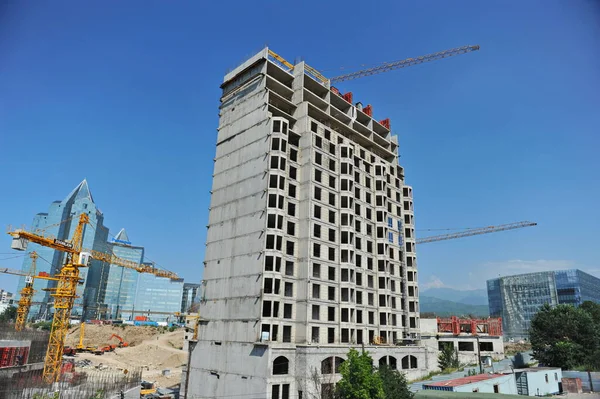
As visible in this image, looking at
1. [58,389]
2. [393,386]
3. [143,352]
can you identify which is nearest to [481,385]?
[393,386]

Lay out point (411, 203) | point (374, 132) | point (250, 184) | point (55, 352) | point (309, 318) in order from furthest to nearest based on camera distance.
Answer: point (411, 203) → point (374, 132) → point (55, 352) → point (250, 184) → point (309, 318)

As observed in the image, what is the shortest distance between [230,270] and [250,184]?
13.9m

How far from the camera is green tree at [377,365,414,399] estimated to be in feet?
150

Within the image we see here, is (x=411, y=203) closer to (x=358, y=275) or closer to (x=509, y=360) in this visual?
(x=358, y=275)

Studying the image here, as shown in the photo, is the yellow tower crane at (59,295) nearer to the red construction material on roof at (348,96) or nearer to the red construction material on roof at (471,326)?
the red construction material on roof at (348,96)

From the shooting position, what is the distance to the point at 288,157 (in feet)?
218

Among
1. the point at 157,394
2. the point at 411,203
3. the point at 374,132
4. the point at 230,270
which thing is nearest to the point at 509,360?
the point at 411,203

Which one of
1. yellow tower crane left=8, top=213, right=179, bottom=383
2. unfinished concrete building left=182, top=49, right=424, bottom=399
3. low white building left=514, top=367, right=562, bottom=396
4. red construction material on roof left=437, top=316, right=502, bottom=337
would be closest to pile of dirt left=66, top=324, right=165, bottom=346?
yellow tower crane left=8, top=213, right=179, bottom=383

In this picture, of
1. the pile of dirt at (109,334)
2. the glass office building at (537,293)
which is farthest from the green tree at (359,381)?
the glass office building at (537,293)

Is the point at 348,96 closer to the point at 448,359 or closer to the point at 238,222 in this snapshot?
the point at 238,222

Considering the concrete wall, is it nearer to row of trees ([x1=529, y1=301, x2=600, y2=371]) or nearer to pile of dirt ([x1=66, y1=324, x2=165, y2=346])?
row of trees ([x1=529, y1=301, x2=600, y2=371])

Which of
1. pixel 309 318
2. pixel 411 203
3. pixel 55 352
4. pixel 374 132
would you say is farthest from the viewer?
pixel 411 203

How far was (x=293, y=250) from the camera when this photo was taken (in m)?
63.9

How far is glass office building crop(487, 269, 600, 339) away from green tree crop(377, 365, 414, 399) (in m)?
158
